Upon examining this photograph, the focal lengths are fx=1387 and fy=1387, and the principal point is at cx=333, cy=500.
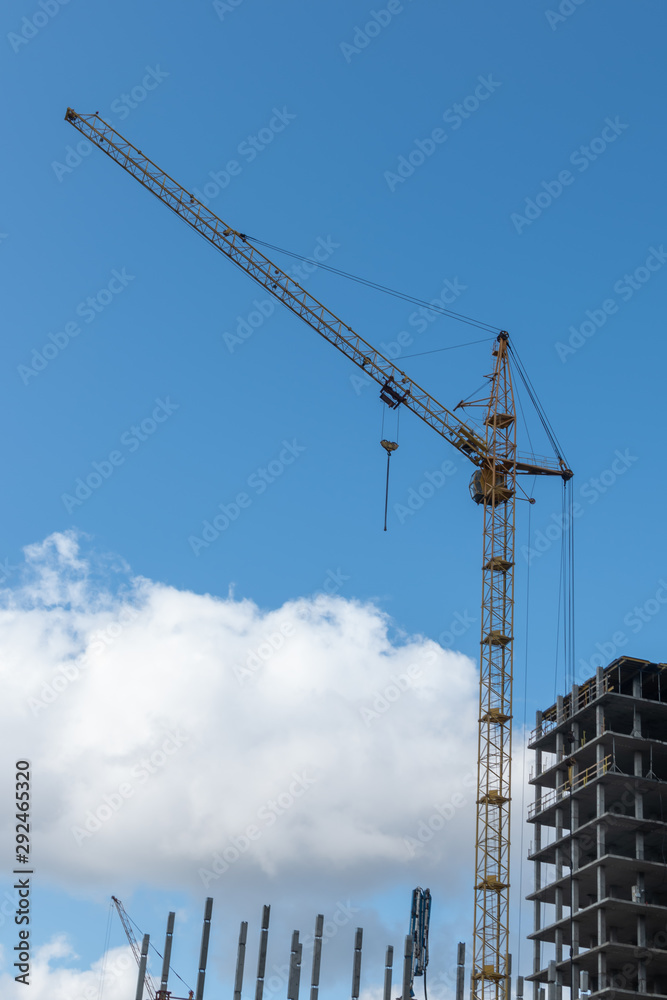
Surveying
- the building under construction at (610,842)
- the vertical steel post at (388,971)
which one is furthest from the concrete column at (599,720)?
the vertical steel post at (388,971)

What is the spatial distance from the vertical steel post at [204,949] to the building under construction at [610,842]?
23917mm

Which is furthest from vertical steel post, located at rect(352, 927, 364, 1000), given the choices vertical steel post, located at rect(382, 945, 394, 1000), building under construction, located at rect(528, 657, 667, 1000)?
building under construction, located at rect(528, 657, 667, 1000)

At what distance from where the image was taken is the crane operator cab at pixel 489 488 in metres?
108

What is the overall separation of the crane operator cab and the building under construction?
20.2 m

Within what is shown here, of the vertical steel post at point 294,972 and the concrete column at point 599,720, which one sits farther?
the concrete column at point 599,720

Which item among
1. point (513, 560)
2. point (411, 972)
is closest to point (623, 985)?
point (411, 972)

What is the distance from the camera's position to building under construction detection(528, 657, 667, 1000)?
82500mm

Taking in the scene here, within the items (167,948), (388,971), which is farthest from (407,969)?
(167,948)

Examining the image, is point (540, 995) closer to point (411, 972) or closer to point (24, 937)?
point (411, 972)

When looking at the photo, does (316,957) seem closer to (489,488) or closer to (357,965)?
(357,965)

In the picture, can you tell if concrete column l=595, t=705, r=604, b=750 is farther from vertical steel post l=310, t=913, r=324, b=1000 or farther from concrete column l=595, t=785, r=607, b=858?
vertical steel post l=310, t=913, r=324, b=1000

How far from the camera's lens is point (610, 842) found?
87125mm

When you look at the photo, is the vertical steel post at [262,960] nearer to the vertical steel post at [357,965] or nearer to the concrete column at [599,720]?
the vertical steel post at [357,965]

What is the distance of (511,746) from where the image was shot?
9931cm
